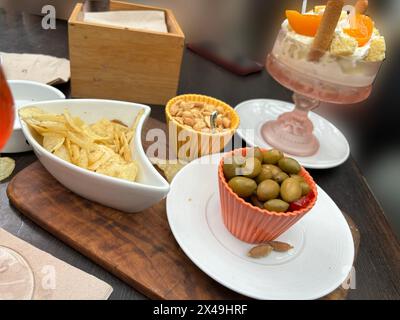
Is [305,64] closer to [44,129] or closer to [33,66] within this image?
[44,129]

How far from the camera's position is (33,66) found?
0.83 m

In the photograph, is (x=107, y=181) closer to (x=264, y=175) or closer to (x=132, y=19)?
(x=264, y=175)

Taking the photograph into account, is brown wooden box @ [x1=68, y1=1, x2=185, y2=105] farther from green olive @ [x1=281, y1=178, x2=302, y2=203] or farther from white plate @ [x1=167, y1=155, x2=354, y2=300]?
green olive @ [x1=281, y1=178, x2=302, y2=203]

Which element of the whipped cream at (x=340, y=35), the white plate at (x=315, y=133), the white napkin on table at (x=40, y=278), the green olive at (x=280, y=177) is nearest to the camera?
the white napkin on table at (x=40, y=278)

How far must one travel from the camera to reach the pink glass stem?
801 mm

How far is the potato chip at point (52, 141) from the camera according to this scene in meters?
0.50

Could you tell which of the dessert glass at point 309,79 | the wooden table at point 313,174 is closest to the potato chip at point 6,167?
the wooden table at point 313,174

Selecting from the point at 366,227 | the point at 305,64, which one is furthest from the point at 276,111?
the point at 366,227

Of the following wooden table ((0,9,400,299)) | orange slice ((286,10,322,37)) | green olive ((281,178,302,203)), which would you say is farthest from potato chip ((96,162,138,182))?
orange slice ((286,10,322,37))

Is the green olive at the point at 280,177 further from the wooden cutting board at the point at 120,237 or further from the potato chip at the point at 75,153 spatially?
the potato chip at the point at 75,153

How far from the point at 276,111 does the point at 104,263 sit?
0.68 meters

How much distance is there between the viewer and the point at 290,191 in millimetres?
469

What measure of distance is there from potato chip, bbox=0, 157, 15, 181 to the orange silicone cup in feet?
1.13

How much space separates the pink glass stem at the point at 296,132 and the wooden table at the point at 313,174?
0.08 m
